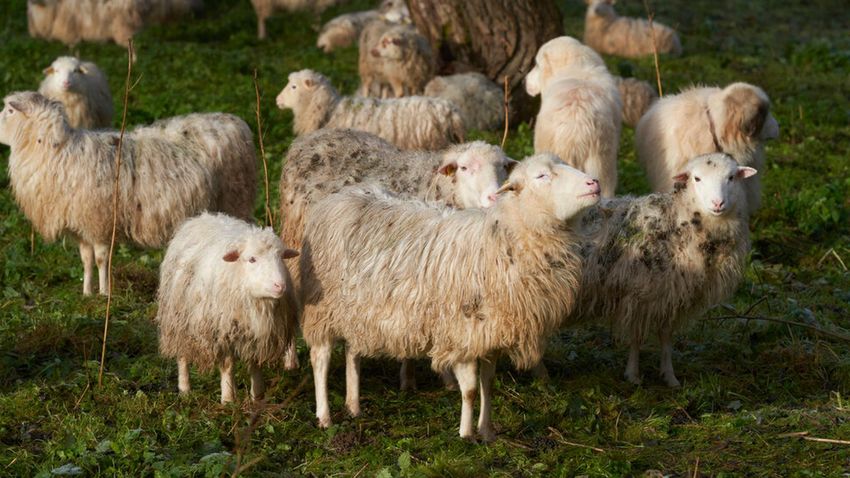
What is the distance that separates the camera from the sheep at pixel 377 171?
7.38 m

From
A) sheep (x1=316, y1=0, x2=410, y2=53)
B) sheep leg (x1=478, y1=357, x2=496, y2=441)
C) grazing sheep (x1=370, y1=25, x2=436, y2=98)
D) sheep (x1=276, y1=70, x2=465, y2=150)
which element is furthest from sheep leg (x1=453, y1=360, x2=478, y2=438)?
sheep (x1=316, y1=0, x2=410, y2=53)

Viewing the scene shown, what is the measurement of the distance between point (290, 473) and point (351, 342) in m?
0.88

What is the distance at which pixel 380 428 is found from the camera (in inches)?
259

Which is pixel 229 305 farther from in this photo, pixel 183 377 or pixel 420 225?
pixel 420 225

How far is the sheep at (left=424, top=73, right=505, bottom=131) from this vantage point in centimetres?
1260

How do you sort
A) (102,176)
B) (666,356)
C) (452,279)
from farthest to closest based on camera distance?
1. (102,176)
2. (666,356)
3. (452,279)

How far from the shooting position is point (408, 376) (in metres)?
7.17

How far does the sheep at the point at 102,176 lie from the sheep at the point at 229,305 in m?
1.82

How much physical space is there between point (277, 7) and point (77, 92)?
7.11m

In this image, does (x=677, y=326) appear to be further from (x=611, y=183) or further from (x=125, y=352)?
(x=125, y=352)

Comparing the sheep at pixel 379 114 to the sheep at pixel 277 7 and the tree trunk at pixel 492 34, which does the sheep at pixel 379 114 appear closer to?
the tree trunk at pixel 492 34

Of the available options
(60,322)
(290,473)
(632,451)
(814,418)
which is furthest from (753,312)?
(60,322)

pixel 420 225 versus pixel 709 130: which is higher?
pixel 709 130

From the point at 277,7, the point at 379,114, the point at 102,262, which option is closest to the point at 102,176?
the point at 102,262
